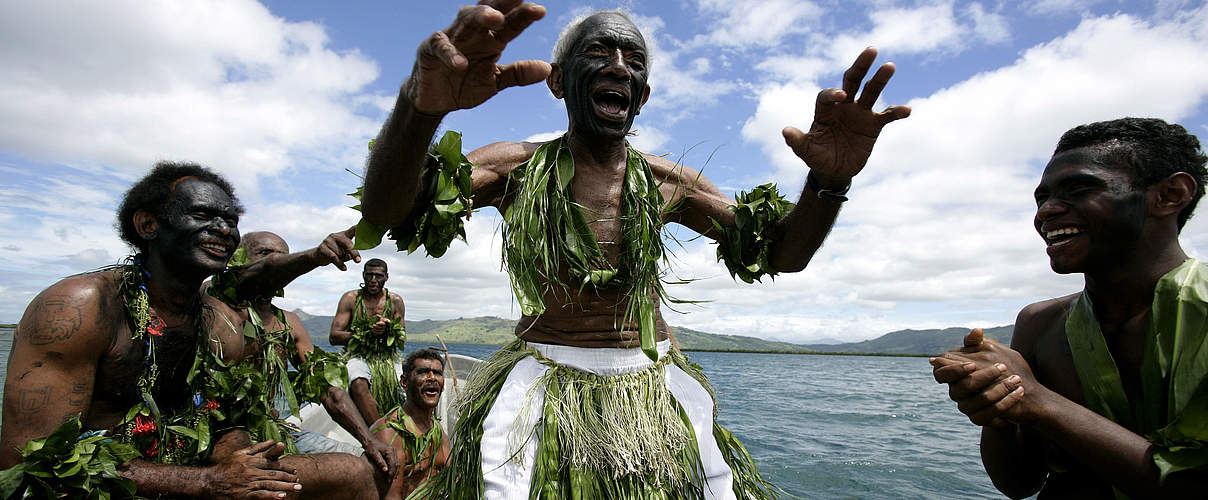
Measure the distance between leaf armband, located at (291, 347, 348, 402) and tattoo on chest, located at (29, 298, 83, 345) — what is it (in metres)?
1.49

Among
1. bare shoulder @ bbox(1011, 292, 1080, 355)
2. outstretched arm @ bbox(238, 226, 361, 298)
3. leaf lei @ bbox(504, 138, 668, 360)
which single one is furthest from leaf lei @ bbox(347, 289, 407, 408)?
bare shoulder @ bbox(1011, 292, 1080, 355)

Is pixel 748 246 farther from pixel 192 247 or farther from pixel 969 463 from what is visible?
pixel 969 463

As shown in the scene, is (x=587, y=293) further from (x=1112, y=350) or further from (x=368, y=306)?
(x=368, y=306)

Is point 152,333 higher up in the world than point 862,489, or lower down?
higher up

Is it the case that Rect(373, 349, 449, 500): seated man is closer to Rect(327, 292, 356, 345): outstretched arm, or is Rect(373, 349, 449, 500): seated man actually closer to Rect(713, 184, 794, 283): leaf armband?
Rect(327, 292, 356, 345): outstretched arm

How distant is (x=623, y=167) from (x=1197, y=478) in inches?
77.4

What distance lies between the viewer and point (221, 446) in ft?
10.9

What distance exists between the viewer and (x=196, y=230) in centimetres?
304

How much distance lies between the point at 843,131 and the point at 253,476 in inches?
114

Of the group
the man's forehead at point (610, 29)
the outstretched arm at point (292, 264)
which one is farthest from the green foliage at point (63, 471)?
the man's forehead at point (610, 29)

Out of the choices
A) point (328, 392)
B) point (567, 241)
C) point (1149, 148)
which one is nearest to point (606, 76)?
point (567, 241)

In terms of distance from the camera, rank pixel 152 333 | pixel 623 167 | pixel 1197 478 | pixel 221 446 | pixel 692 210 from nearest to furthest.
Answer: pixel 1197 478, pixel 623 167, pixel 692 210, pixel 152 333, pixel 221 446

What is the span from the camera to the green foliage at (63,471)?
236 cm

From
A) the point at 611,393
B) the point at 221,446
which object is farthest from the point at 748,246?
the point at 221,446
